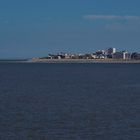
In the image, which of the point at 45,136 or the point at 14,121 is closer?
the point at 45,136

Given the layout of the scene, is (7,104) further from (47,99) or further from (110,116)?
(110,116)

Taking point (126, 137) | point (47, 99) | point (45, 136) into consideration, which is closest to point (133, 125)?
point (126, 137)

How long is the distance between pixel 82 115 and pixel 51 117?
2169mm

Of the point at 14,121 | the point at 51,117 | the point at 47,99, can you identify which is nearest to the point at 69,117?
the point at 51,117

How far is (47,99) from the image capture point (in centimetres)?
4512

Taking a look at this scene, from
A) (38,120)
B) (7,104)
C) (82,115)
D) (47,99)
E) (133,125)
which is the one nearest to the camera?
(133,125)

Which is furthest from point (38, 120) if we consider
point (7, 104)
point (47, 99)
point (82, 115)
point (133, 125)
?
point (47, 99)

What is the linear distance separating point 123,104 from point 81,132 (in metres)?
13.2

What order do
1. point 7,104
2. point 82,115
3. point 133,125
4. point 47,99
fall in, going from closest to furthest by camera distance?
point 133,125
point 82,115
point 7,104
point 47,99

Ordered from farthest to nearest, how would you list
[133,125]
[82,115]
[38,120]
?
[82,115]
[38,120]
[133,125]

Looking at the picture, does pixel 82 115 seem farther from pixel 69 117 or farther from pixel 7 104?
pixel 7 104

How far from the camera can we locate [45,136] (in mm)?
26812

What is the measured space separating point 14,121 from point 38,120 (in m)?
1.37

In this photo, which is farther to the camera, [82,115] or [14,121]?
[82,115]
